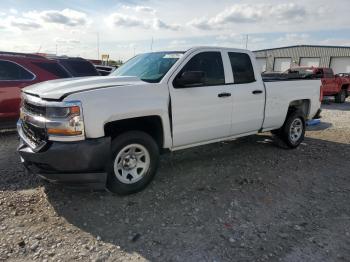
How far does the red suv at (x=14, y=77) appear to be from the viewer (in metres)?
7.17

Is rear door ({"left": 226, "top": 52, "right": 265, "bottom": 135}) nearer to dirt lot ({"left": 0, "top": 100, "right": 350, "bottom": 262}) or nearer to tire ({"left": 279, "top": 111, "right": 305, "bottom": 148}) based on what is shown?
dirt lot ({"left": 0, "top": 100, "right": 350, "bottom": 262})

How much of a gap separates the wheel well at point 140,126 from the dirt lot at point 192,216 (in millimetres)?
753

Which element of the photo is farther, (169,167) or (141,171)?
(169,167)

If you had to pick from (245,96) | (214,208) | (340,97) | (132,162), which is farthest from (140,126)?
(340,97)

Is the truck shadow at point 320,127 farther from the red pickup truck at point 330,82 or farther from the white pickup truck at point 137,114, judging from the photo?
the red pickup truck at point 330,82

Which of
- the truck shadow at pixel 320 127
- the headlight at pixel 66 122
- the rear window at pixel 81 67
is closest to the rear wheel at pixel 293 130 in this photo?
the truck shadow at pixel 320 127

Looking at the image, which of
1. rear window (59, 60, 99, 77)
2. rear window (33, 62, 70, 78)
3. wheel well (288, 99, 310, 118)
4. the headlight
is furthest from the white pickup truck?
rear window (59, 60, 99, 77)

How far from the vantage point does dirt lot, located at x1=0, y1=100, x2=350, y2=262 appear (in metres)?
3.31

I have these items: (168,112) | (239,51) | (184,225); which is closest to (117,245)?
(184,225)

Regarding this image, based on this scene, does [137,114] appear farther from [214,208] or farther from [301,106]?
[301,106]

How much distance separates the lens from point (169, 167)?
18.6 ft

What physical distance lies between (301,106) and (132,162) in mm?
4538

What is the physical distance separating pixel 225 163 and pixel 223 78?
5.05 feet

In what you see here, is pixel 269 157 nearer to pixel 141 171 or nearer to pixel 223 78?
pixel 223 78
